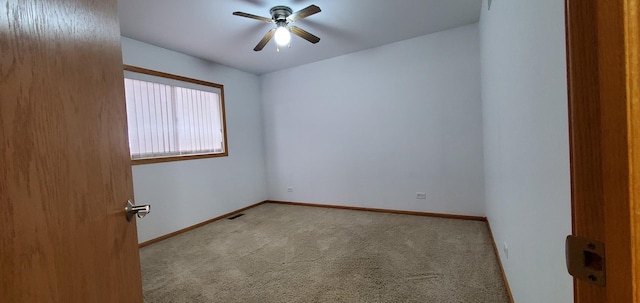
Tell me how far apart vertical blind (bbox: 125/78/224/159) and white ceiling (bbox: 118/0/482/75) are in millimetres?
605

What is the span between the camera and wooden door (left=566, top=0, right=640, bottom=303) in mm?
294

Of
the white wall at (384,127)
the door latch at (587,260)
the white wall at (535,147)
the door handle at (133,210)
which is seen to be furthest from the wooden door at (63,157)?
the white wall at (384,127)

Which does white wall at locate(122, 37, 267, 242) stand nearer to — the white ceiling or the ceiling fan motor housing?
the white ceiling

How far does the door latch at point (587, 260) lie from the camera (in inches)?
13.3

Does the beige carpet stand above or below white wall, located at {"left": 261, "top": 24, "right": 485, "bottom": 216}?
below

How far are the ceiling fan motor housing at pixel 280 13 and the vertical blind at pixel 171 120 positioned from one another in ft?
6.20

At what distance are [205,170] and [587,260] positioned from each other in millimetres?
4151

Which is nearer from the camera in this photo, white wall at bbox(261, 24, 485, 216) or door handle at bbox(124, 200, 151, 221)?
door handle at bbox(124, 200, 151, 221)

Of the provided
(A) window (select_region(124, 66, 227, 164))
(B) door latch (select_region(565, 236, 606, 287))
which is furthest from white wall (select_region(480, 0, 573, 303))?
(A) window (select_region(124, 66, 227, 164))

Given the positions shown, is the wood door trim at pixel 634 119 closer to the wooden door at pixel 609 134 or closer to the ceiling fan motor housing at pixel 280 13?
the wooden door at pixel 609 134

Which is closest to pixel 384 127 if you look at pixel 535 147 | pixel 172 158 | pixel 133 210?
pixel 535 147

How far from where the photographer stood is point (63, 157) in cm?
62

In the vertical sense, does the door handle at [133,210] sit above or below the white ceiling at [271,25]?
below

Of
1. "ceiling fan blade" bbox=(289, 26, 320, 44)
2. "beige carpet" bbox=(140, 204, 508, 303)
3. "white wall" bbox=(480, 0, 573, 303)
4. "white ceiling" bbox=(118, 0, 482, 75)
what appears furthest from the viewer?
"ceiling fan blade" bbox=(289, 26, 320, 44)
